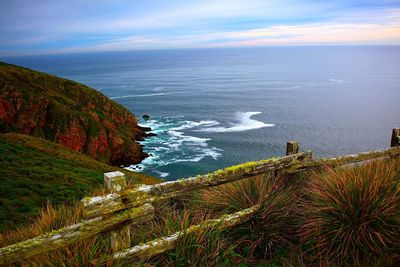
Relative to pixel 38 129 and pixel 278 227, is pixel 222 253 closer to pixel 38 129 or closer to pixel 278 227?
pixel 278 227

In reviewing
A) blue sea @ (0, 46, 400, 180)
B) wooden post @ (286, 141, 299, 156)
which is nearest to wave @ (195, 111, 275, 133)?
blue sea @ (0, 46, 400, 180)

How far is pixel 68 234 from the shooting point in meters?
3.68

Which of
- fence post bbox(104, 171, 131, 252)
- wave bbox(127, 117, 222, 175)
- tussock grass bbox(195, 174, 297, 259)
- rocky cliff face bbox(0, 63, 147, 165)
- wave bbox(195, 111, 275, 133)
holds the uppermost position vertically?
fence post bbox(104, 171, 131, 252)

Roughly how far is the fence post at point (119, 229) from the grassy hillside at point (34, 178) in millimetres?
6188

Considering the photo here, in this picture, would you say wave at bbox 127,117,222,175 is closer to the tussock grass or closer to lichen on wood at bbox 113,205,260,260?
the tussock grass

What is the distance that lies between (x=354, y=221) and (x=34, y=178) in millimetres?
20401

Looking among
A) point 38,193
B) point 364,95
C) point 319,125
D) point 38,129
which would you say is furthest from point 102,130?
point 364,95

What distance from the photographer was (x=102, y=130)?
49062mm

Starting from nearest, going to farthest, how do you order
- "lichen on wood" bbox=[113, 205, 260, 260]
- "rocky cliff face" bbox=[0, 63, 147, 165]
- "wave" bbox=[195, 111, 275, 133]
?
"lichen on wood" bbox=[113, 205, 260, 260]
"rocky cliff face" bbox=[0, 63, 147, 165]
"wave" bbox=[195, 111, 275, 133]

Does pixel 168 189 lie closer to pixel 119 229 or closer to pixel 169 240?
pixel 169 240

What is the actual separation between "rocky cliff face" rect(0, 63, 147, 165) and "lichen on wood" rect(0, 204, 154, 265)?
44508mm

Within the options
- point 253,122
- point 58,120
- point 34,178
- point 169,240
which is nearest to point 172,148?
point 58,120

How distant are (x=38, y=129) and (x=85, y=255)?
46.1 metres

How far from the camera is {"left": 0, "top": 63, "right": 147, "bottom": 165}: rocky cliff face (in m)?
43.9
